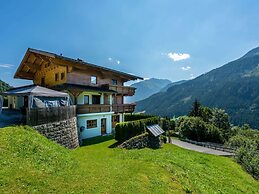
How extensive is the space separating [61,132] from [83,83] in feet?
40.7

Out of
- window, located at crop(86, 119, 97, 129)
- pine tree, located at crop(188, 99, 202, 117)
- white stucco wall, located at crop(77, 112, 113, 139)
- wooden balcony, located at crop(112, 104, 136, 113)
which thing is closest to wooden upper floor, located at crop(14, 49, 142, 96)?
wooden balcony, located at crop(112, 104, 136, 113)

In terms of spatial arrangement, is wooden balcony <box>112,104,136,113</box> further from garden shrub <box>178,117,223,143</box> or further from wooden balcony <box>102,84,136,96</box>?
garden shrub <box>178,117,223,143</box>

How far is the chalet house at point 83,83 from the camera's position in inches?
937

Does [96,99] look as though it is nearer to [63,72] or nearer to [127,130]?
[63,72]

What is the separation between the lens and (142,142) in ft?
73.3

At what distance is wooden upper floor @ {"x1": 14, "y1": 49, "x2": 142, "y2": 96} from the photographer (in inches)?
1008

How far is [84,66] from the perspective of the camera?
2703cm

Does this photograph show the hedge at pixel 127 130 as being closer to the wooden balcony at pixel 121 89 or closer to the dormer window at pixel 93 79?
the wooden balcony at pixel 121 89

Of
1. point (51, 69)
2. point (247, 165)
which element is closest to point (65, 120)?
point (51, 69)

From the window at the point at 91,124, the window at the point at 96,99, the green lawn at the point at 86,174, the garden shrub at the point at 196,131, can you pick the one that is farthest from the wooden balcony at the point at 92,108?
the garden shrub at the point at 196,131

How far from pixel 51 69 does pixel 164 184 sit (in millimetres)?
24276

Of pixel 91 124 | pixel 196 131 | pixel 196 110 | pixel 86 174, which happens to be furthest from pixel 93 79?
pixel 196 110

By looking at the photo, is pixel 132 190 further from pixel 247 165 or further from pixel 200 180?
pixel 247 165

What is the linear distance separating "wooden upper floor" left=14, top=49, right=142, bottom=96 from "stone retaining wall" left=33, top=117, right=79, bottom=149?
9.08 m
